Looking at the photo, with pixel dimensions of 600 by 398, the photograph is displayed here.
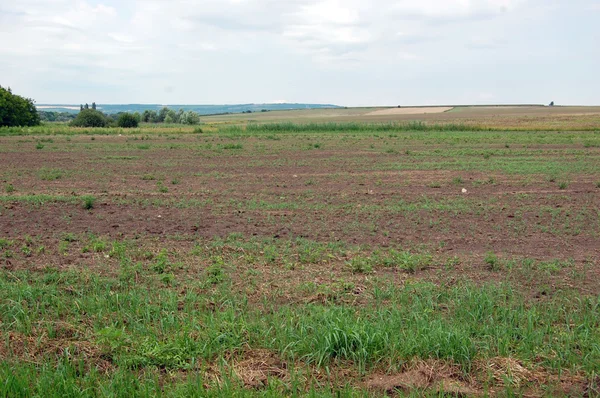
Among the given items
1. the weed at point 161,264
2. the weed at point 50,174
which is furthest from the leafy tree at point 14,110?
the weed at point 161,264

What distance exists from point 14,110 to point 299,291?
78171mm

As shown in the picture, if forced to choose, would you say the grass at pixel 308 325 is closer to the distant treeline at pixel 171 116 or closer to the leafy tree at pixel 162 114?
the distant treeline at pixel 171 116

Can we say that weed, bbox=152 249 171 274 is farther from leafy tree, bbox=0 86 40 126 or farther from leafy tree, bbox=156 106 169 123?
leafy tree, bbox=156 106 169 123

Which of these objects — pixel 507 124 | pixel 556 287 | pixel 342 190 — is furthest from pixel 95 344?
pixel 507 124

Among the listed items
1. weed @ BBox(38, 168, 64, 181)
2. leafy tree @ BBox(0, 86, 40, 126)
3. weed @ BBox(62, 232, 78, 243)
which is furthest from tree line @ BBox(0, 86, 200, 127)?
weed @ BBox(62, 232, 78, 243)

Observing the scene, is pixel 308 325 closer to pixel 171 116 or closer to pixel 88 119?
pixel 88 119

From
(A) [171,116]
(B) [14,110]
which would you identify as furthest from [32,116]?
(A) [171,116]

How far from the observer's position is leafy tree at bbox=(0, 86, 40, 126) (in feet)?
239

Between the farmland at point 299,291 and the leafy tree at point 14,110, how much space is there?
6398 cm

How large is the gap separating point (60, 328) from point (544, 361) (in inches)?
208

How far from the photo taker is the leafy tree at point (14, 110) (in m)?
72.8

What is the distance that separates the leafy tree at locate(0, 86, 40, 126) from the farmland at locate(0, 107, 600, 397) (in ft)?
210

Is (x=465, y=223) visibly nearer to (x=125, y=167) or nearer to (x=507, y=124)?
(x=125, y=167)

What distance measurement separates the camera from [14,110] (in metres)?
74.4
